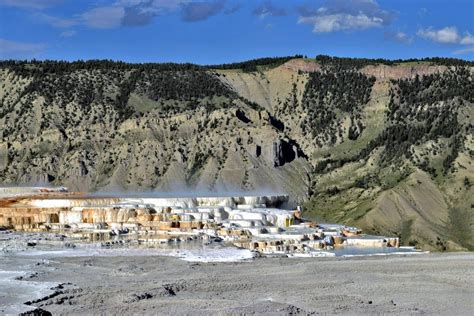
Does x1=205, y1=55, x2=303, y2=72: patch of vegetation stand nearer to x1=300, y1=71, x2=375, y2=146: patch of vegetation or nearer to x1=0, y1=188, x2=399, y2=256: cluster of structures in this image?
x1=300, y1=71, x2=375, y2=146: patch of vegetation

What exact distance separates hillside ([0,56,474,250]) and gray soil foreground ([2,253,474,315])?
28300 mm

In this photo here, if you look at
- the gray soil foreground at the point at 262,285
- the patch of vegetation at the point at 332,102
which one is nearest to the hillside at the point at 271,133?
the patch of vegetation at the point at 332,102

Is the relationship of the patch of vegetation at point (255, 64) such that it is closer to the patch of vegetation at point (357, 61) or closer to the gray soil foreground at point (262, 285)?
the patch of vegetation at point (357, 61)

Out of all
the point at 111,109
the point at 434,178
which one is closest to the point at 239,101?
the point at 111,109

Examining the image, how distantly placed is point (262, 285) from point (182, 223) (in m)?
24.1

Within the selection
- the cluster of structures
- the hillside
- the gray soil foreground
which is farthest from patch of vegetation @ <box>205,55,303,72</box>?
the gray soil foreground

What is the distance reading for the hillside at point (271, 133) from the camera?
305 ft

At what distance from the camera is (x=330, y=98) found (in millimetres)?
127688

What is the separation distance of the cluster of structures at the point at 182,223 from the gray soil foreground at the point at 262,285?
8306 mm

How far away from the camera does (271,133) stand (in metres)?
112

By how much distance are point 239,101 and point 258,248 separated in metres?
67.8

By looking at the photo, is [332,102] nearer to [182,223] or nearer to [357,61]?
[357,61]

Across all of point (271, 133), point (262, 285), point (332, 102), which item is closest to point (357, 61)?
point (332, 102)

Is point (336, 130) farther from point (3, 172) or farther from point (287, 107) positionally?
point (3, 172)
